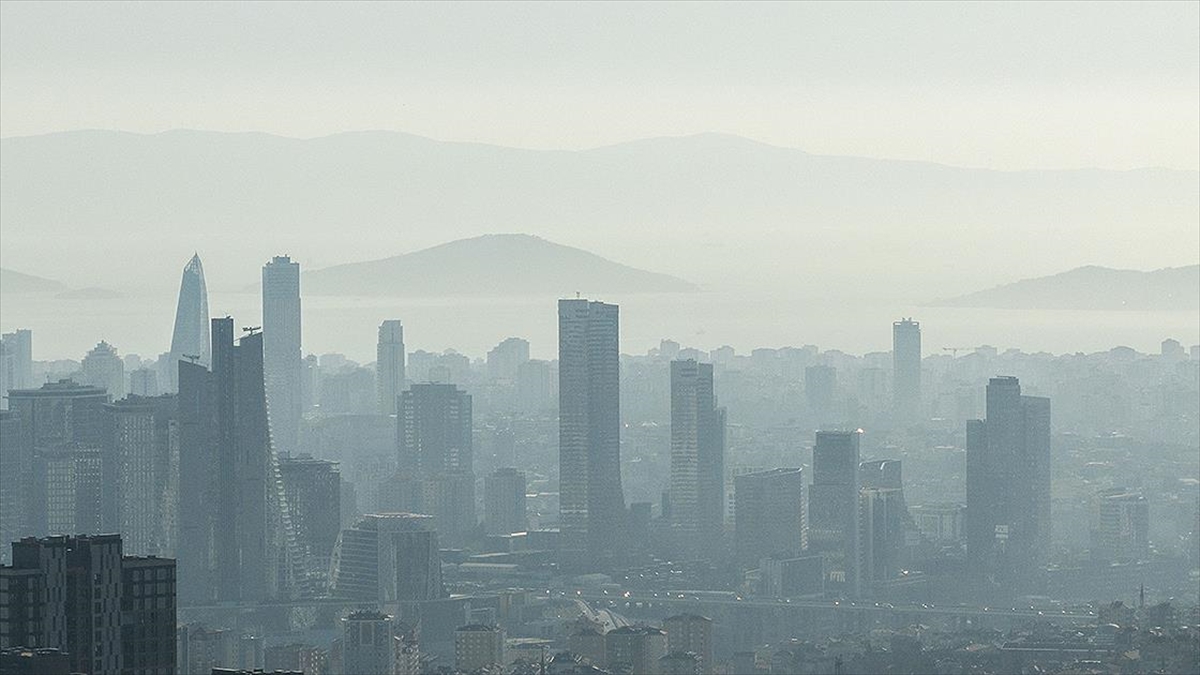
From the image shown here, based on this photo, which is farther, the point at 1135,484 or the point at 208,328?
the point at 1135,484

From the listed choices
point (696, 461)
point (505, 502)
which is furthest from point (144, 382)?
point (696, 461)

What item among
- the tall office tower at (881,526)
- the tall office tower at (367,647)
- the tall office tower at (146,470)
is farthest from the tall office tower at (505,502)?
the tall office tower at (367,647)

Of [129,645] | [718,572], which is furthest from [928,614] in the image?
[129,645]

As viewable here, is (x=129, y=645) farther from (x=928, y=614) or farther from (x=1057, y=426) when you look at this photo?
(x=1057, y=426)

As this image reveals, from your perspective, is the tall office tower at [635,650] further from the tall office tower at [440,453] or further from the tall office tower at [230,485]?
the tall office tower at [440,453]

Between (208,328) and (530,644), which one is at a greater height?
(208,328)

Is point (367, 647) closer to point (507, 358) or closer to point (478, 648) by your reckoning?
point (478, 648)
